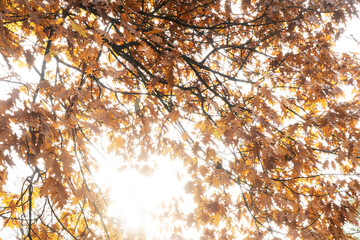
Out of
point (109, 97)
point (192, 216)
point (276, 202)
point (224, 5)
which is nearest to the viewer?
point (276, 202)

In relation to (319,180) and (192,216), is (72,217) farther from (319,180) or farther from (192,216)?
(319,180)

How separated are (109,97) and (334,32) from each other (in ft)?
14.6

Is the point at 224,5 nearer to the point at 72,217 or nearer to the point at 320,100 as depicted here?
the point at 320,100

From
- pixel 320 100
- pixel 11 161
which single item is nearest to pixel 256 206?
pixel 320 100

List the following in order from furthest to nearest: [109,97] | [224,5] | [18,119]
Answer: [109,97]
[224,5]
[18,119]

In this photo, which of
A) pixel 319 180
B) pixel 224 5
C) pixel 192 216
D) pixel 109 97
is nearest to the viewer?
pixel 192 216

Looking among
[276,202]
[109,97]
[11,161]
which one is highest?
[109,97]

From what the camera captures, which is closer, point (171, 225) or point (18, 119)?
point (18, 119)

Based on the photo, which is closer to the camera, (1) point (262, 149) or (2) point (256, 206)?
(1) point (262, 149)

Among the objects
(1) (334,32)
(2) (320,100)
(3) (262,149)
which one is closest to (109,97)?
(3) (262,149)

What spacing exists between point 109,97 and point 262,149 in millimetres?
3048

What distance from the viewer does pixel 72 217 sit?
11.6 ft

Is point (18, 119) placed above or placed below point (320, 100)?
below

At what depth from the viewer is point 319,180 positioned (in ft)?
12.4
